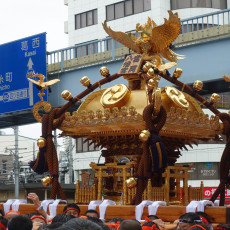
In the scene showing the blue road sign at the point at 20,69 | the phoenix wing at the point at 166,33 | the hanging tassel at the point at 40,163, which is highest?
the blue road sign at the point at 20,69

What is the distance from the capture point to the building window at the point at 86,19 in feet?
109

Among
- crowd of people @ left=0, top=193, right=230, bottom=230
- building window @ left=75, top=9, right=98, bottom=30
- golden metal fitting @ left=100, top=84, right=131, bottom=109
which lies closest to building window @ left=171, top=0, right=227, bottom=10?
building window @ left=75, top=9, right=98, bottom=30

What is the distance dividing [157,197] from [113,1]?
23.2m

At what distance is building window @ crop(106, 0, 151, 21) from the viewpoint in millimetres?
30891

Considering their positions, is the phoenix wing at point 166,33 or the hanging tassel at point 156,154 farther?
the phoenix wing at point 166,33

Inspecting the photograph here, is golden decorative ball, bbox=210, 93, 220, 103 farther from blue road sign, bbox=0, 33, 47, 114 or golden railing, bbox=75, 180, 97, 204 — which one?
blue road sign, bbox=0, 33, 47, 114

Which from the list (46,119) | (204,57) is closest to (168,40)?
(46,119)

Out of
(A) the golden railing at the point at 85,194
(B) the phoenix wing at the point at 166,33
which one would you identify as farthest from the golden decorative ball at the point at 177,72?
(A) the golden railing at the point at 85,194

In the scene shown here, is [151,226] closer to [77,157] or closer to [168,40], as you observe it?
[168,40]

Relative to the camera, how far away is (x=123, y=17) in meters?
31.7

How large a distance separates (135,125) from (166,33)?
1942mm

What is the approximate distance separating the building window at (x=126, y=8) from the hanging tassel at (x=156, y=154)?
22.2 meters

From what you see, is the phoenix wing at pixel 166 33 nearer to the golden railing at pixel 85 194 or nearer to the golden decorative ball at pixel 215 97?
the golden decorative ball at pixel 215 97

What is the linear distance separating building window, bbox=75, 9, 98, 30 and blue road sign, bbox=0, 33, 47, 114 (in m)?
12.5
